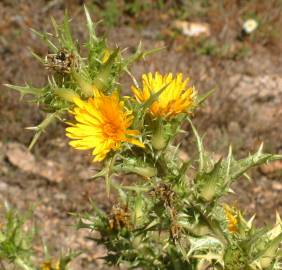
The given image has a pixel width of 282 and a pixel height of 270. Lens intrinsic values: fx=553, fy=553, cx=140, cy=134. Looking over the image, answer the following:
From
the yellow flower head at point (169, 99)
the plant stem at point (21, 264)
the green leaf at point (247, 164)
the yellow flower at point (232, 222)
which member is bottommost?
the plant stem at point (21, 264)

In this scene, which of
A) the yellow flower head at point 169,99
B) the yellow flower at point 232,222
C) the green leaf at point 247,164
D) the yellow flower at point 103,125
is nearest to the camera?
the yellow flower at point 103,125

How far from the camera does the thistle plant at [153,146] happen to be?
2.29m

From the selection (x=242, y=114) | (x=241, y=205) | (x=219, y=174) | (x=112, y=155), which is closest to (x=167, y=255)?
(x=219, y=174)

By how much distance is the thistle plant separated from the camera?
90.3 inches

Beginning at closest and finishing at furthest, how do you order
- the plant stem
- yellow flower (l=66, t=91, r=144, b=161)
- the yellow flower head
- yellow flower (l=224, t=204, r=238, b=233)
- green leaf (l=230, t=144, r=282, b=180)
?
yellow flower (l=66, t=91, r=144, b=161)
the yellow flower head
green leaf (l=230, t=144, r=282, b=180)
yellow flower (l=224, t=204, r=238, b=233)
the plant stem

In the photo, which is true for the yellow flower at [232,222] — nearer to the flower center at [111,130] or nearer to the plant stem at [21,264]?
the flower center at [111,130]

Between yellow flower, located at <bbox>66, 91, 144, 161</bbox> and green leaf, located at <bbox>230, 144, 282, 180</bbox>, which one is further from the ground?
yellow flower, located at <bbox>66, 91, 144, 161</bbox>

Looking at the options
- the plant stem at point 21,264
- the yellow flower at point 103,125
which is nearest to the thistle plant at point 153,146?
the yellow flower at point 103,125

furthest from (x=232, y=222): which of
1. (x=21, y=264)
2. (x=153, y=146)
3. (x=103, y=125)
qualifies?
(x=21, y=264)

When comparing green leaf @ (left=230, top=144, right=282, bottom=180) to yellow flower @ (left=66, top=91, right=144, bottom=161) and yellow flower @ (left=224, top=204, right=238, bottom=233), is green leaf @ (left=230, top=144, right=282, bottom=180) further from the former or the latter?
yellow flower @ (left=66, top=91, right=144, bottom=161)

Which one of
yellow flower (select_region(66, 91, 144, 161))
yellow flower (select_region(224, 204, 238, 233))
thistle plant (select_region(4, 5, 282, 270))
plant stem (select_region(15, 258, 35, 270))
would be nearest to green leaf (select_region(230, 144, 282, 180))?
thistle plant (select_region(4, 5, 282, 270))

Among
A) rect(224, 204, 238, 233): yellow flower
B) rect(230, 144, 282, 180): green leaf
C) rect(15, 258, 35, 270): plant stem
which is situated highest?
rect(230, 144, 282, 180): green leaf

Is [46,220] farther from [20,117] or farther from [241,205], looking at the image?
[241,205]

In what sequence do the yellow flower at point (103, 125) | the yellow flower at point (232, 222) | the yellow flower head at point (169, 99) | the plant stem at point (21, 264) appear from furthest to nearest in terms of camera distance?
the plant stem at point (21, 264) < the yellow flower at point (232, 222) < the yellow flower head at point (169, 99) < the yellow flower at point (103, 125)
